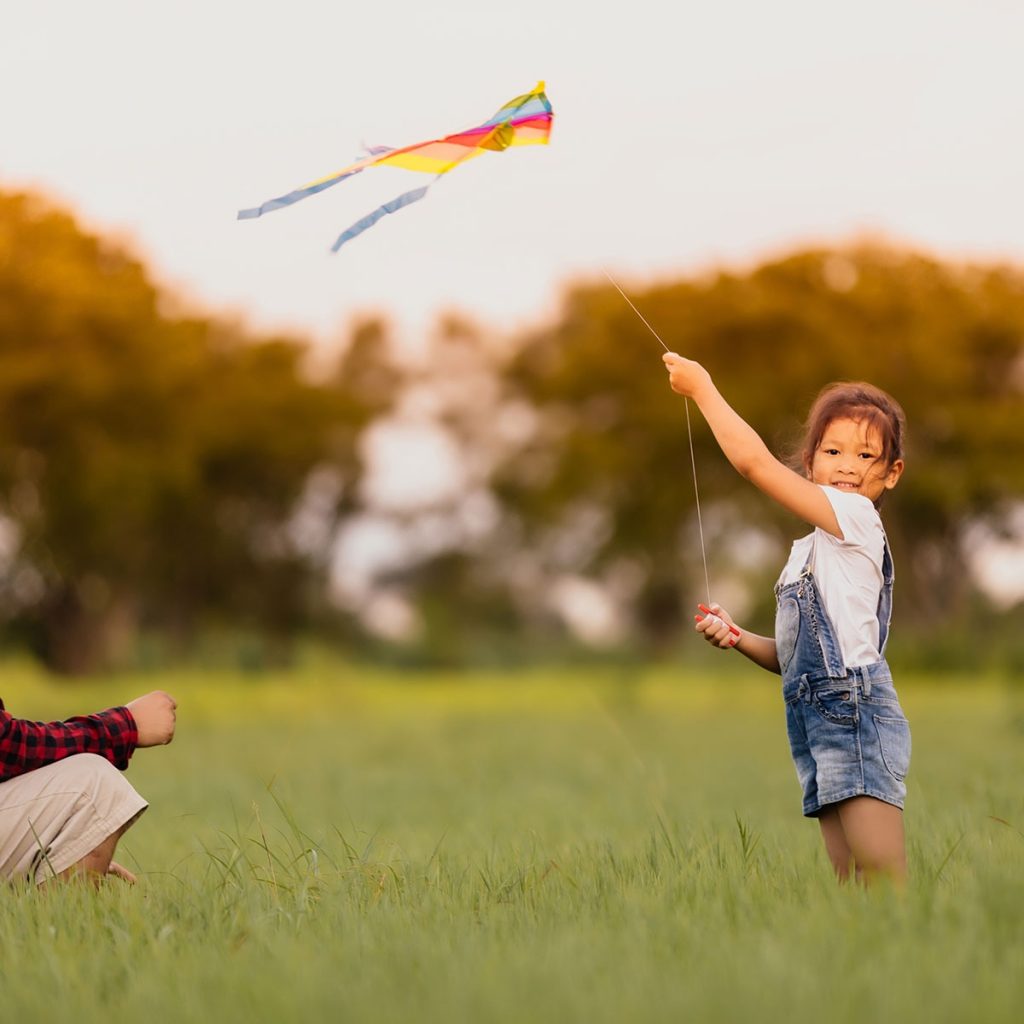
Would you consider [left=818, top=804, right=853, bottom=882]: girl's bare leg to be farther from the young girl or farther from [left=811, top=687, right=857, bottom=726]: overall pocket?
[left=811, top=687, right=857, bottom=726]: overall pocket

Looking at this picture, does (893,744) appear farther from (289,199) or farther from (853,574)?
(289,199)

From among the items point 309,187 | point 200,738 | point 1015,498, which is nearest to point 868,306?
point 1015,498

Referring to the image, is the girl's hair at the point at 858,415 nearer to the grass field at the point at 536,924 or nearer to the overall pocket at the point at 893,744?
the overall pocket at the point at 893,744

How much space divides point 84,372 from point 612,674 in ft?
37.7

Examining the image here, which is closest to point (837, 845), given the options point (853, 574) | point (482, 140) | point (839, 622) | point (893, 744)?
point (893, 744)

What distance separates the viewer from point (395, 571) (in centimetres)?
3753

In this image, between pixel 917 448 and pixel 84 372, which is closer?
pixel 84 372

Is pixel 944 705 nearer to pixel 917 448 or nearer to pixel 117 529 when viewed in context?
pixel 917 448

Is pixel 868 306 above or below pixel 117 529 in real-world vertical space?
above

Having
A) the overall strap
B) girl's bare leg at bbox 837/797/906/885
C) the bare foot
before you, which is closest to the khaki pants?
the bare foot

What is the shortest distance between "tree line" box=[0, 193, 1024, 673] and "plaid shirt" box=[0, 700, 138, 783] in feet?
80.3

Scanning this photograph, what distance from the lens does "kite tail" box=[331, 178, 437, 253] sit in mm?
4582

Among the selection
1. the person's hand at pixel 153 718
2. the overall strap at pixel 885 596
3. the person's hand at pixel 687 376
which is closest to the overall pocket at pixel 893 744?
the overall strap at pixel 885 596

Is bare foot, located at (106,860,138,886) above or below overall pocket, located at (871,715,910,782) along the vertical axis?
below
